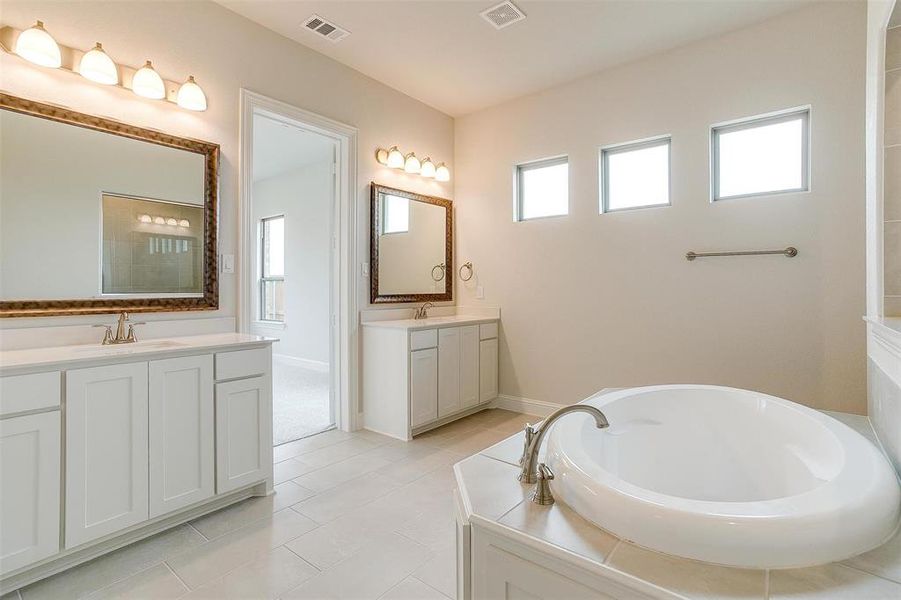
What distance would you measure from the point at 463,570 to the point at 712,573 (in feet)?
1.88

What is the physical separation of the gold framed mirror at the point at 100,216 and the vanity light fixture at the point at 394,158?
55.8 inches

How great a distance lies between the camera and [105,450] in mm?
1728

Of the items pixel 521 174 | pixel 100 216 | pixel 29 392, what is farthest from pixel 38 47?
pixel 521 174

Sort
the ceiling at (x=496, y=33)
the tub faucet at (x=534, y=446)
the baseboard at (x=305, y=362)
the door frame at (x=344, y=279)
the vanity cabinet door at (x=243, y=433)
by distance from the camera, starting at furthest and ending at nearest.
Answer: the baseboard at (x=305, y=362) < the door frame at (x=344, y=279) < the ceiling at (x=496, y=33) < the vanity cabinet door at (x=243, y=433) < the tub faucet at (x=534, y=446)

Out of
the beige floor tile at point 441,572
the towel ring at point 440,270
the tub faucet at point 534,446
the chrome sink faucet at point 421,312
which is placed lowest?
the beige floor tile at point 441,572

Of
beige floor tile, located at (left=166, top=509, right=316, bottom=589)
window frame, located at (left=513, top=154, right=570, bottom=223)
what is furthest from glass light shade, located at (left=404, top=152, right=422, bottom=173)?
beige floor tile, located at (left=166, top=509, right=316, bottom=589)

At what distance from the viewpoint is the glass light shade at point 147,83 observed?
7.06ft

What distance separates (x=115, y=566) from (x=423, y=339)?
6.66ft

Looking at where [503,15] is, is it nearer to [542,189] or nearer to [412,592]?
[542,189]

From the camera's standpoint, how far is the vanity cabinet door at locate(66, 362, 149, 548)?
165 centimetres

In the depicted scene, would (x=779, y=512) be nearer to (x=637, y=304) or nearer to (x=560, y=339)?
(x=637, y=304)

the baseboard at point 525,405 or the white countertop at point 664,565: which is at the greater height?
the white countertop at point 664,565

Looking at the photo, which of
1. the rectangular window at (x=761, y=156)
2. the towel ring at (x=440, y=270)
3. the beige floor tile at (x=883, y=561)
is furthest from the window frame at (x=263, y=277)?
the beige floor tile at (x=883, y=561)

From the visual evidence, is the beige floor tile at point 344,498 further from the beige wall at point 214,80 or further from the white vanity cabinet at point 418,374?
the beige wall at point 214,80
